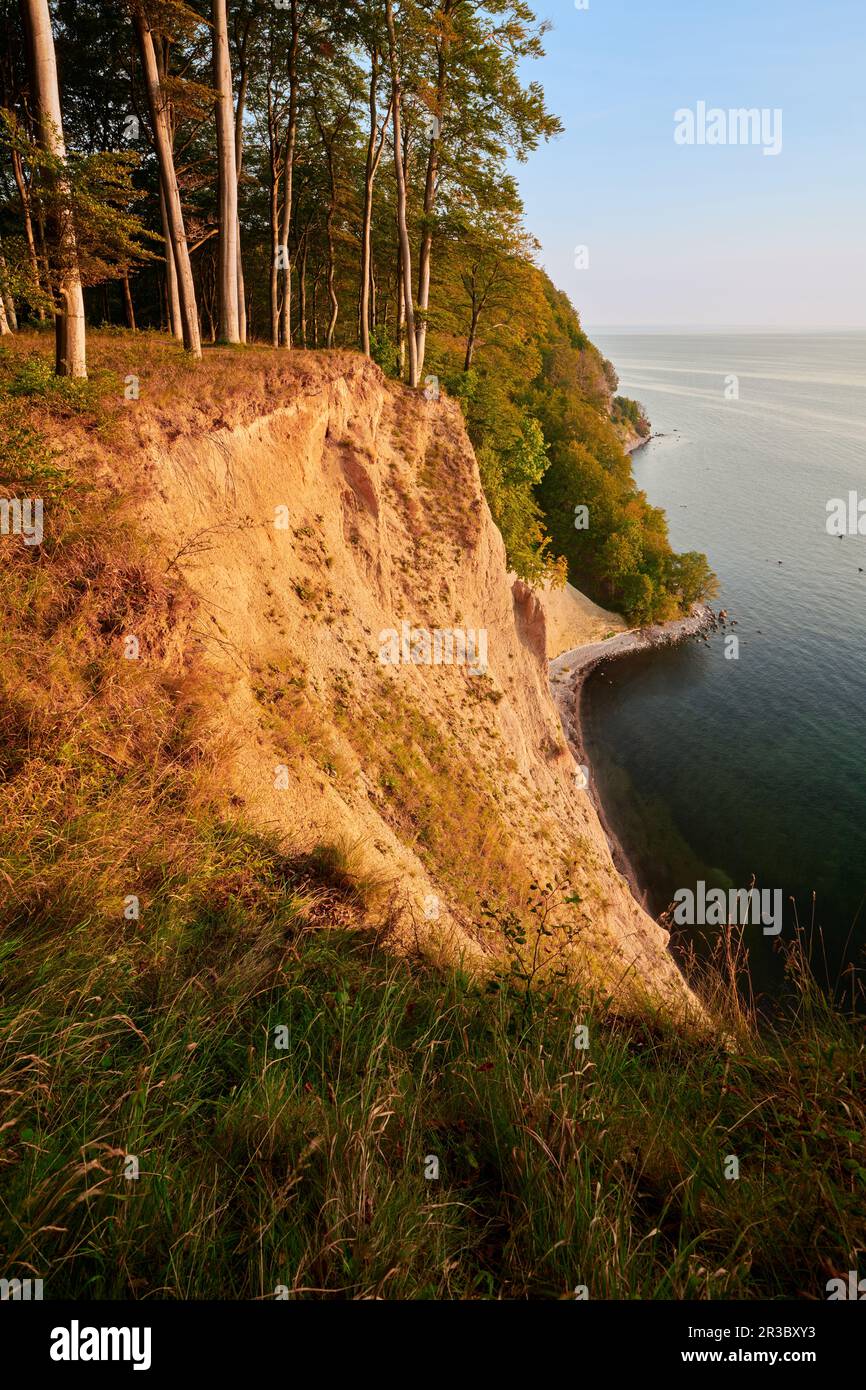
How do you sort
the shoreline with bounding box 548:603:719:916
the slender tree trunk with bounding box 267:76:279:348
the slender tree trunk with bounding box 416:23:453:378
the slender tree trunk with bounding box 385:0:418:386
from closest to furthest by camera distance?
the slender tree trunk with bounding box 385:0:418:386, the slender tree trunk with bounding box 416:23:453:378, the slender tree trunk with bounding box 267:76:279:348, the shoreline with bounding box 548:603:719:916

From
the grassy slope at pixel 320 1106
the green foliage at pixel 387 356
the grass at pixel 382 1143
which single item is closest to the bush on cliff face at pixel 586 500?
the green foliage at pixel 387 356

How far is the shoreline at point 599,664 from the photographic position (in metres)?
29.6

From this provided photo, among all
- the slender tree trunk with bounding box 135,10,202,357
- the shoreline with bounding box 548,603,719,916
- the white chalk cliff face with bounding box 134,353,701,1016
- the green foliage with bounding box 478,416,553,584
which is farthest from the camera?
the shoreline with bounding box 548,603,719,916

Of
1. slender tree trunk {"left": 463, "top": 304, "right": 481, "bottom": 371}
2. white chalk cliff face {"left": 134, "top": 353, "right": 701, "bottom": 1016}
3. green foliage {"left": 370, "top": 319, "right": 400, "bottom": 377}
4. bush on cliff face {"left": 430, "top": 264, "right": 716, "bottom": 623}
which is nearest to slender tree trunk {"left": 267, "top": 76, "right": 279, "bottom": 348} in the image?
green foliage {"left": 370, "top": 319, "right": 400, "bottom": 377}

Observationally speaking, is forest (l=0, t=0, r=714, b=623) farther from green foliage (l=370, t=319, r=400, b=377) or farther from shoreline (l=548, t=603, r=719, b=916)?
shoreline (l=548, t=603, r=719, b=916)

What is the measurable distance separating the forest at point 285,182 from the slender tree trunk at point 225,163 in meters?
0.05

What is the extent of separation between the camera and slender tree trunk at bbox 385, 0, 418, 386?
18.1 metres

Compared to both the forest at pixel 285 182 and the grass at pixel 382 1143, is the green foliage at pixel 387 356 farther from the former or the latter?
the grass at pixel 382 1143

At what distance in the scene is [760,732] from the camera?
3853cm

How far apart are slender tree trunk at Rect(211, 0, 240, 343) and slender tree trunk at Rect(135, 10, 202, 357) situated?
0.93 metres

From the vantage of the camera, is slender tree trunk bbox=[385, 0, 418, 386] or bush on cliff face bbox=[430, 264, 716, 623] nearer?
slender tree trunk bbox=[385, 0, 418, 386]

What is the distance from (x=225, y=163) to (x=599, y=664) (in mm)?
36573

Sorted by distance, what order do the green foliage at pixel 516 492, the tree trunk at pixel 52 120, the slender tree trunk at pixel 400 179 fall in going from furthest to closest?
1. the green foliage at pixel 516 492
2. the slender tree trunk at pixel 400 179
3. the tree trunk at pixel 52 120

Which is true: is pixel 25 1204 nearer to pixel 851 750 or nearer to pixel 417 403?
pixel 417 403
